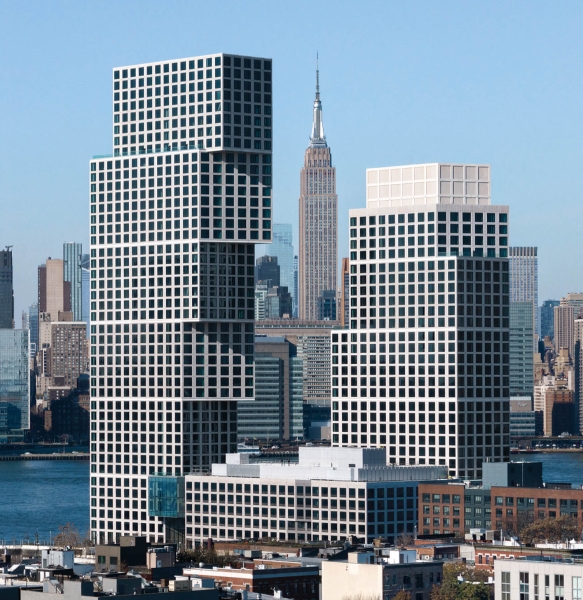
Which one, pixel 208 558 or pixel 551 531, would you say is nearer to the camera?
pixel 208 558

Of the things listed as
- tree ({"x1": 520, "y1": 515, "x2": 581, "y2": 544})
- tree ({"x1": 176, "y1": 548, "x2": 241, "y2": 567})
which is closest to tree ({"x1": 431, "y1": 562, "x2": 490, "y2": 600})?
tree ({"x1": 176, "y1": 548, "x2": 241, "y2": 567})

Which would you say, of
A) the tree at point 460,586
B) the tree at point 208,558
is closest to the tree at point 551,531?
the tree at point 208,558

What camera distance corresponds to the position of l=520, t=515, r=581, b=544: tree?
531 ft

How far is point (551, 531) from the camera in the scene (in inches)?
6540

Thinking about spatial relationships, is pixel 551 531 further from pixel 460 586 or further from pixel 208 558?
pixel 460 586

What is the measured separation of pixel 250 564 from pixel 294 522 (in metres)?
49.9

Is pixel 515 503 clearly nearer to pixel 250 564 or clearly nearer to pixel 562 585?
pixel 250 564

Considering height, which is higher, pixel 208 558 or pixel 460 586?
pixel 460 586

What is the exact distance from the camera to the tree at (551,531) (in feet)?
531

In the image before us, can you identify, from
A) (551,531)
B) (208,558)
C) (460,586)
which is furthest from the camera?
(551,531)

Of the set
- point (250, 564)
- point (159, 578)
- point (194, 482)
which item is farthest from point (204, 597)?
point (194, 482)

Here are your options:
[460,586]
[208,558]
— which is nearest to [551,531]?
[208,558]

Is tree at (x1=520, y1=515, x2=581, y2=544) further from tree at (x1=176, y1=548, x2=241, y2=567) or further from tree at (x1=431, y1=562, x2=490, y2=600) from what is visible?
tree at (x1=431, y1=562, x2=490, y2=600)

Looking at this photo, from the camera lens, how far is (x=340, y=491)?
18325 cm
